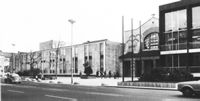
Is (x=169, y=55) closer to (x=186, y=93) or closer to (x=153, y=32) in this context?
(x=153, y=32)

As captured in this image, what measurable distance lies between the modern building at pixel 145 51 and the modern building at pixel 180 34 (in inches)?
198

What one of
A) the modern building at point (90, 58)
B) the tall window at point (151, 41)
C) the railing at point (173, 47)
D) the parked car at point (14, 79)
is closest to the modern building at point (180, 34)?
the railing at point (173, 47)

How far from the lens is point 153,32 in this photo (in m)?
44.8

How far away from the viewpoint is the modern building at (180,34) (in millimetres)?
32406

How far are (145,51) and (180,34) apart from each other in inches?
418

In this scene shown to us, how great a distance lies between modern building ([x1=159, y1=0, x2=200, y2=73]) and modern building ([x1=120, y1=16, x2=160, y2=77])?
16.5ft

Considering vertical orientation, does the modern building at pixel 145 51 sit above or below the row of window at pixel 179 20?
below

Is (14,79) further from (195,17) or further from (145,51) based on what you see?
(195,17)

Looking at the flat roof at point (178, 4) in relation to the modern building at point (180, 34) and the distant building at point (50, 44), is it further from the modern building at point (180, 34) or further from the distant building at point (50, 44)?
the distant building at point (50, 44)

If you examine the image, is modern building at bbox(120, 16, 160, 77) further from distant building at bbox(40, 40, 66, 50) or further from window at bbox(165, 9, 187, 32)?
distant building at bbox(40, 40, 66, 50)

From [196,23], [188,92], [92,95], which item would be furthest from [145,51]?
[92,95]

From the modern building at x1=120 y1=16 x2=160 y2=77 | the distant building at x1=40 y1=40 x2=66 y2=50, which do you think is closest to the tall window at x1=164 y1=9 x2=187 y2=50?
the modern building at x1=120 y1=16 x2=160 y2=77

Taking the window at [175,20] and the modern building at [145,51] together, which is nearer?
the window at [175,20]

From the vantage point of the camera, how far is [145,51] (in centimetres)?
4472
